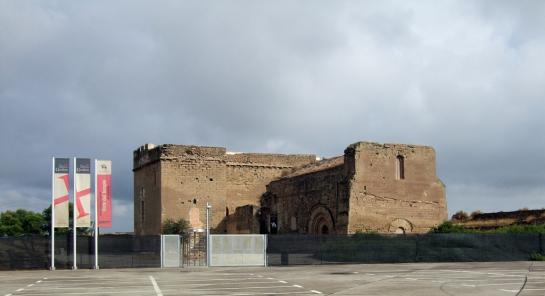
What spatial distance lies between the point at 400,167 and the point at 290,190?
27.5 ft

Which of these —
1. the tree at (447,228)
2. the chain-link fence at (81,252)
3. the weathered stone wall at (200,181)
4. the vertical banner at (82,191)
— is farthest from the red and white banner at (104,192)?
the tree at (447,228)

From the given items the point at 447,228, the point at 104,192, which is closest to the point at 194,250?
the point at 104,192

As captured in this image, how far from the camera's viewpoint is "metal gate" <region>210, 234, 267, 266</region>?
32.4 meters

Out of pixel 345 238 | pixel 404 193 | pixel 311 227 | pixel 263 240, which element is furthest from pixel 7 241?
pixel 404 193

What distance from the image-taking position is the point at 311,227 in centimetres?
4322

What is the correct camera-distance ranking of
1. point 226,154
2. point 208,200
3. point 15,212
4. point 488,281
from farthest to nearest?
point 15,212 < point 226,154 < point 208,200 < point 488,281

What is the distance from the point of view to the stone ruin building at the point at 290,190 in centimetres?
4038

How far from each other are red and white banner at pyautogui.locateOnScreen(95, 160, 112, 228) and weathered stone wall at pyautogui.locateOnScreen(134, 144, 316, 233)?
13.6m

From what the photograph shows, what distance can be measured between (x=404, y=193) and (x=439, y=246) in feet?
23.7

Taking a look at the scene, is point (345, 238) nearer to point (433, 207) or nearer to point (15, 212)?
point (433, 207)

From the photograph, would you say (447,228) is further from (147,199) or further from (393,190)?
(147,199)

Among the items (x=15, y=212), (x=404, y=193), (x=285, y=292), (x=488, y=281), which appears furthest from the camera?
(x=15, y=212)

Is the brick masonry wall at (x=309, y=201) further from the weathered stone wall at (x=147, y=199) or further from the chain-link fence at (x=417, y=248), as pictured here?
the weathered stone wall at (x=147, y=199)

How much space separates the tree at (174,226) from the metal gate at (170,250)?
12933 mm
